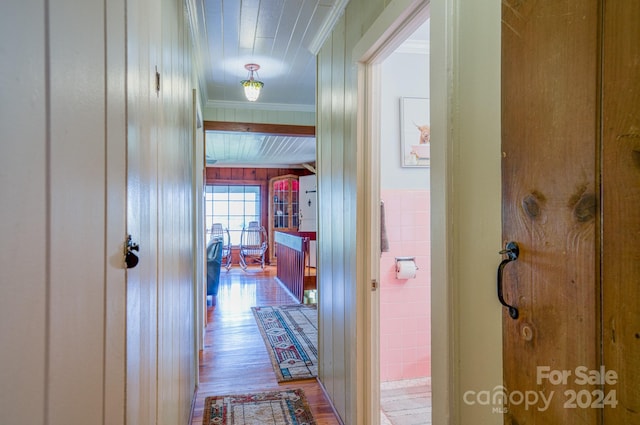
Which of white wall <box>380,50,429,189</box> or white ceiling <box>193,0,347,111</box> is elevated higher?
white ceiling <box>193,0,347,111</box>

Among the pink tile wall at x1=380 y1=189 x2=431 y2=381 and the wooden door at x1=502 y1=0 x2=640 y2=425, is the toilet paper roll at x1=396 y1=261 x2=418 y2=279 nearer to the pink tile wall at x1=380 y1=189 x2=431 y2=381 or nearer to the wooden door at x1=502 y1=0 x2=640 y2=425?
the pink tile wall at x1=380 y1=189 x2=431 y2=381

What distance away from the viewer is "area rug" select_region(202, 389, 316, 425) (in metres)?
2.22

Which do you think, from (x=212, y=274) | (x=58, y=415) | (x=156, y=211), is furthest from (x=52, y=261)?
(x=212, y=274)

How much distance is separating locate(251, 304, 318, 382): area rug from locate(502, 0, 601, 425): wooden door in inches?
93.8

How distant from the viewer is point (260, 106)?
4.26 metres

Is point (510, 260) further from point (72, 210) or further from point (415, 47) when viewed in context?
point (415, 47)

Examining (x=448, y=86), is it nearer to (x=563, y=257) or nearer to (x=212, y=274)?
(x=563, y=257)

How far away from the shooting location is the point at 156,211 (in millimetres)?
1192

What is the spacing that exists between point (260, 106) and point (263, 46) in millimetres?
1546

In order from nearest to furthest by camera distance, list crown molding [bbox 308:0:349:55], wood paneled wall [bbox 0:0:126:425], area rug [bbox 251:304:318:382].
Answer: wood paneled wall [bbox 0:0:126:425] < crown molding [bbox 308:0:349:55] < area rug [bbox 251:304:318:382]

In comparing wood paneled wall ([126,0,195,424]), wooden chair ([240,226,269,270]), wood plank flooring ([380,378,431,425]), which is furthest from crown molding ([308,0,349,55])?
wooden chair ([240,226,269,270])

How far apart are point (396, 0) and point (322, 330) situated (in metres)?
2.17

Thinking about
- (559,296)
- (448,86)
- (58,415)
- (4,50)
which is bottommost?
(58,415)

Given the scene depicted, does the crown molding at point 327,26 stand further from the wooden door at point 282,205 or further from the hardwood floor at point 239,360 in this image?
the wooden door at point 282,205
